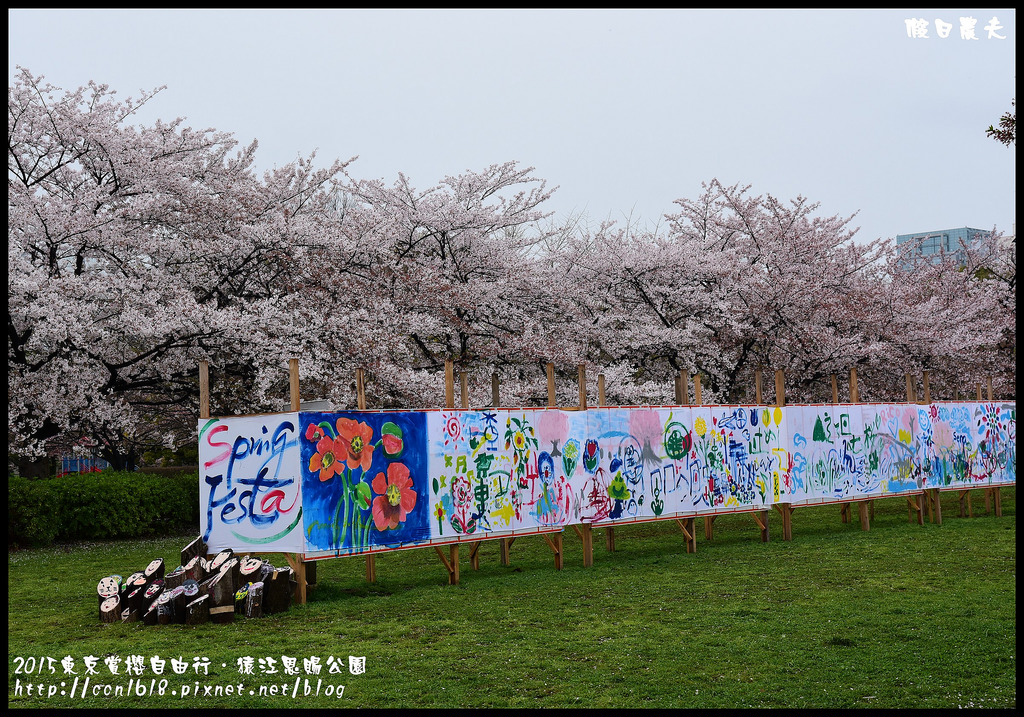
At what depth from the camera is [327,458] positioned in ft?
34.7

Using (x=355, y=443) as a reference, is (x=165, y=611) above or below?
below

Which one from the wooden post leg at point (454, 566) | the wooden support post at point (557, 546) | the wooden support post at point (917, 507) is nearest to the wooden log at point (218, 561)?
the wooden post leg at point (454, 566)

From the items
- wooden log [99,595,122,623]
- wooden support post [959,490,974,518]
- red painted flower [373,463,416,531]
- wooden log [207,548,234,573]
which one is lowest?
wooden support post [959,490,974,518]

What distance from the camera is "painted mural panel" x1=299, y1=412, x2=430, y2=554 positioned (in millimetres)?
10453

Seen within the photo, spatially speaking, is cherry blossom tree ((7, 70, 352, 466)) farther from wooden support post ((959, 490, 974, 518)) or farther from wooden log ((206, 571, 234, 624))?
wooden support post ((959, 490, 974, 518))

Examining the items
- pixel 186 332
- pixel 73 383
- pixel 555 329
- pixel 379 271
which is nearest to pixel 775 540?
pixel 555 329

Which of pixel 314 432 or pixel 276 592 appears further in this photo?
pixel 314 432

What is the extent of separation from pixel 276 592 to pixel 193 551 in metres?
1.33

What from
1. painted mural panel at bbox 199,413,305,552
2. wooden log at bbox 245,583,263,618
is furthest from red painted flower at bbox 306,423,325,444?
wooden log at bbox 245,583,263,618

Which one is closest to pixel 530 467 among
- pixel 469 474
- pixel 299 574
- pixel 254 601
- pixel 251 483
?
pixel 469 474

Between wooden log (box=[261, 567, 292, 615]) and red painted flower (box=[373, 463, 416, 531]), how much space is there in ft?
4.14

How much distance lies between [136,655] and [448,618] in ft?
9.69

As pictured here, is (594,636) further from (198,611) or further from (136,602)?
(136,602)

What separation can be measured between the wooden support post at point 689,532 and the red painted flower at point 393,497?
5.07m
